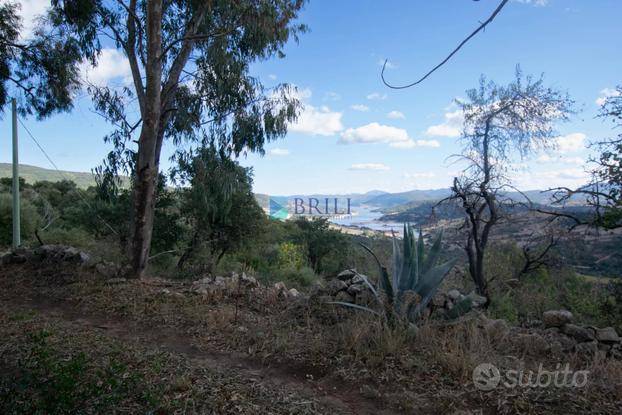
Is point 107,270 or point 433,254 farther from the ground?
point 433,254

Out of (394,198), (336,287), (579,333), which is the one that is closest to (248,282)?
(336,287)

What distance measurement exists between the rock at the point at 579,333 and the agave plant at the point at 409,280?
1628mm

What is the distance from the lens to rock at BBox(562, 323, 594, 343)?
4.54m

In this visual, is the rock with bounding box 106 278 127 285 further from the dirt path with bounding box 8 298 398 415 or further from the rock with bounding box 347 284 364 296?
the rock with bounding box 347 284 364 296

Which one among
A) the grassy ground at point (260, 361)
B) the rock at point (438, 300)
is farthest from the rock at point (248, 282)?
the rock at point (438, 300)

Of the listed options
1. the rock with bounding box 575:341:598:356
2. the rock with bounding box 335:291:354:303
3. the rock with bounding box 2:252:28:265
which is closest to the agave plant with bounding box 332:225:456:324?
the rock with bounding box 335:291:354:303

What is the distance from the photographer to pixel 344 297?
5152mm

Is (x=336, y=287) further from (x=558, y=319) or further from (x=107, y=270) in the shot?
(x=107, y=270)

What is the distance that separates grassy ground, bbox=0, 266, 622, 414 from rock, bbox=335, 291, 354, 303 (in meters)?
0.26

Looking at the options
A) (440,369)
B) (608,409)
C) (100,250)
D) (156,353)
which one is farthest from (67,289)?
(608,409)

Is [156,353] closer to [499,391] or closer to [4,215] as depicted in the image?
[499,391]

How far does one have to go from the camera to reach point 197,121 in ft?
25.7

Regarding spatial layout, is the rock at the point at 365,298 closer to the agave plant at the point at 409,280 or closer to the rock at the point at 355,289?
the rock at the point at 355,289

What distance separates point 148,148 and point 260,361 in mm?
4468
